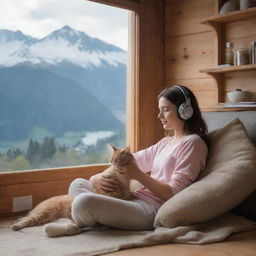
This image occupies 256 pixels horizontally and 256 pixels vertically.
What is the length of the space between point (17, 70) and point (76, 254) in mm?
1500

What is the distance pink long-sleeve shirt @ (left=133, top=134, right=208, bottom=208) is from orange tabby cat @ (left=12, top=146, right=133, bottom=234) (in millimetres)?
106

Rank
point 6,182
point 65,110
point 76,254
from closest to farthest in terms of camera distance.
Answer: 1. point 76,254
2. point 6,182
3. point 65,110

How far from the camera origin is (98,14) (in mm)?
3307

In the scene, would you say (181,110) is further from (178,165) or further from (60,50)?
(60,50)

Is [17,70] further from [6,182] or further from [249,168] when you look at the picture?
[249,168]

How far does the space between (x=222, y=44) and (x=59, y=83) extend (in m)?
1.22

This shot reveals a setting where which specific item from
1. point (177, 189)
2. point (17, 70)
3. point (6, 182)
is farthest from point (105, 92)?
point (177, 189)

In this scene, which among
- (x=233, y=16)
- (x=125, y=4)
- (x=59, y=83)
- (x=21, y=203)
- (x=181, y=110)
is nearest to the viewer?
(x=181, y=110)

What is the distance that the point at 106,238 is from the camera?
82.4 inches

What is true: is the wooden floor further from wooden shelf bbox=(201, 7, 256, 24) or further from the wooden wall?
wooden shelf bbox=(201, 7, 256, 24)

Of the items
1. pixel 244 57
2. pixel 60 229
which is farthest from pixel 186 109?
pixel 60 229

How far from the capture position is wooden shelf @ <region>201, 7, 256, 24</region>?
2.88 meters

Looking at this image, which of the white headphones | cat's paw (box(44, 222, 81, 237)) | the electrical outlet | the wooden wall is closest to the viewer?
cat's paw (box(44, 222, 81, 237))

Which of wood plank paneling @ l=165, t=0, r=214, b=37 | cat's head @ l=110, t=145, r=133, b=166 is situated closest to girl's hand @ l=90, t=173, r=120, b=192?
cat's head @ l=110, t=145, r=133, b=166
